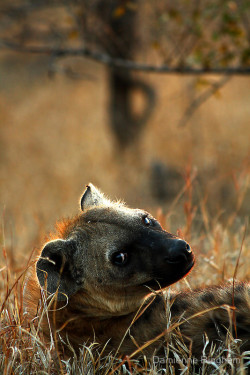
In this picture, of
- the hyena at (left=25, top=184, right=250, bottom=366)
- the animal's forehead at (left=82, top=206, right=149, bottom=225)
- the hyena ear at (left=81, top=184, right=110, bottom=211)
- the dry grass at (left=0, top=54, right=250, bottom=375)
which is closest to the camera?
the hyena at (left=25, top=184, right=250, bottom=366)

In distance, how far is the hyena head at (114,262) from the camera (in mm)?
2945

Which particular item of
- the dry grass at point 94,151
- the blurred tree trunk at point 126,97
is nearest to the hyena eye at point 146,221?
the dry grass at point 94,151

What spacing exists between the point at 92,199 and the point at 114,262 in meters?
0.75

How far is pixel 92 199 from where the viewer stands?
3.66m

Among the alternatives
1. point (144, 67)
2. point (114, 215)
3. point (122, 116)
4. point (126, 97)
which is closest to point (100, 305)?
point (114, 215)

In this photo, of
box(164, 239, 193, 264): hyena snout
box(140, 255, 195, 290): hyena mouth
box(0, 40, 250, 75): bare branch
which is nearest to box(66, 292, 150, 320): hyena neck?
box(140, 255, 195, 290): hyena mouth

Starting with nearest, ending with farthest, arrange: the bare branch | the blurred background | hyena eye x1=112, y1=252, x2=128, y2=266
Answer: hyena eye x1=112, y1=252, x2=128, y2=266 < the bare branch < the blurred background

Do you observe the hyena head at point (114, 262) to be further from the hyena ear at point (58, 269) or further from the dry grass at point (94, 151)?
the dry grass at point (94, 151)

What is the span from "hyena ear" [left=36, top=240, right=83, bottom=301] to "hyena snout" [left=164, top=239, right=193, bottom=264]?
0.57 m

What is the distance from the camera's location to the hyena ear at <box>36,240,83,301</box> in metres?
2.93

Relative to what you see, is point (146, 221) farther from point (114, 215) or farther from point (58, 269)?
point (58, 269)

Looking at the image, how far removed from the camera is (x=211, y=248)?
459 centimetres

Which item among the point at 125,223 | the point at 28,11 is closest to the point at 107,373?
the point at 125,223

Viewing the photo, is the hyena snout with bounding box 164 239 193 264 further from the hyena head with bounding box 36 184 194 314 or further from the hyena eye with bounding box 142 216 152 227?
Answer: the hyena eye with bounding box 142 216 152 227
